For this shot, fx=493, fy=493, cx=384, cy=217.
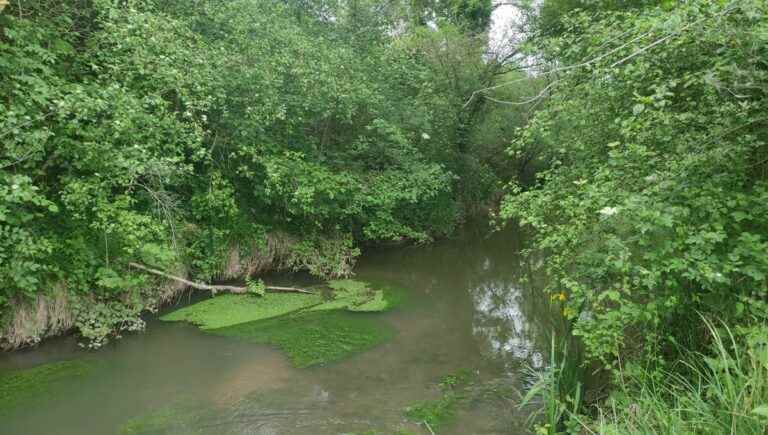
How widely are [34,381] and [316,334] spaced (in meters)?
3.29

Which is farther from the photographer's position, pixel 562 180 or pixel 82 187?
pixel 82 187

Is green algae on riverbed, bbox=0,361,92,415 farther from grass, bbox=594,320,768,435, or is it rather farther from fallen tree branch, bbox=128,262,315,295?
grass, bbox=594,320,768,435

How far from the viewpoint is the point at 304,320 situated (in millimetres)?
7562

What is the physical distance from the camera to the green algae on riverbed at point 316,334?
6.38 m

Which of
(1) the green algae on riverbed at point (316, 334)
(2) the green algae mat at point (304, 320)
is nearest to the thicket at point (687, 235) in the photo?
(1) the green algae on riverbed at point (316, 334)

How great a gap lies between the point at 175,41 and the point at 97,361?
4.25m

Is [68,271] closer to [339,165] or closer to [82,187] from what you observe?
[82,187]

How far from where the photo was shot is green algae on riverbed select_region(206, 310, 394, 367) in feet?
20.9

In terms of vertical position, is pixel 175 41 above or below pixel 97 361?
above

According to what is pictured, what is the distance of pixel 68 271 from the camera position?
623 centimetres

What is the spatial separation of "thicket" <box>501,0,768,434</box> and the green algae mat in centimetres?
315

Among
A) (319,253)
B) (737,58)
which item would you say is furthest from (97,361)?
(737,58)

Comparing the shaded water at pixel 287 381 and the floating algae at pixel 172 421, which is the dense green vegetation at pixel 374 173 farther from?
the floating algae at pixel 172 421

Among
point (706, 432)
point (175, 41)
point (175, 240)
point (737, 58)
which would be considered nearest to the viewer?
point (706, 432)
